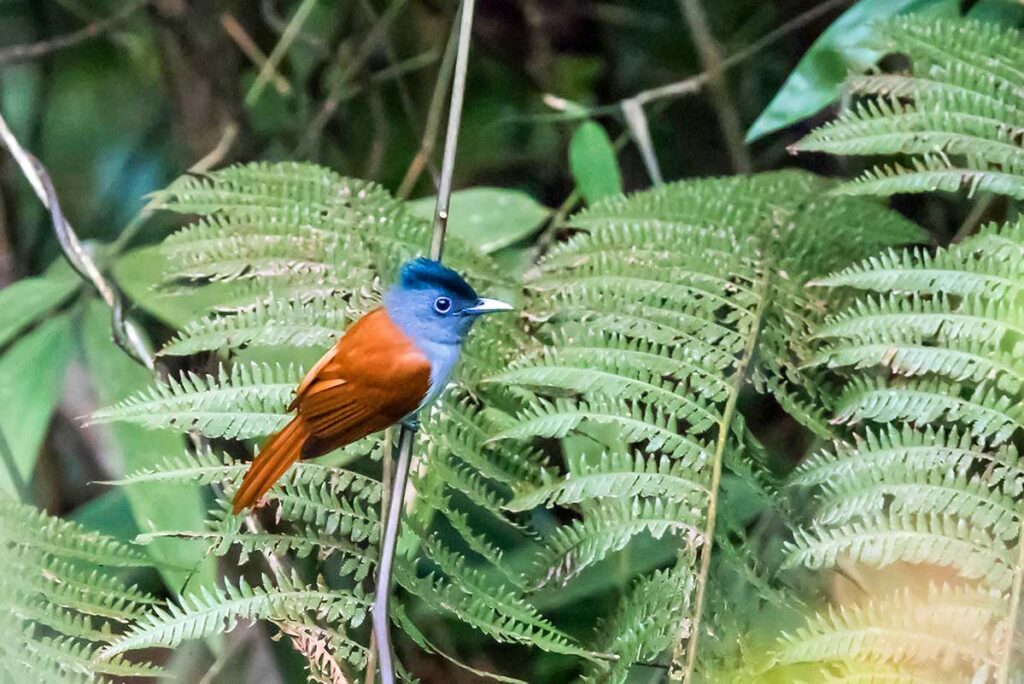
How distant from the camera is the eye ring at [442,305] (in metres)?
1.14

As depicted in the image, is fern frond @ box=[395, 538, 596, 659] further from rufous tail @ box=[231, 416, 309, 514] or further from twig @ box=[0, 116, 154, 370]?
twig @ box=[0, 116, 154, 370]

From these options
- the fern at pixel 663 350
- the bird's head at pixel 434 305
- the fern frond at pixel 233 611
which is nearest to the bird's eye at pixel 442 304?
the bird's head at pixel 434 305

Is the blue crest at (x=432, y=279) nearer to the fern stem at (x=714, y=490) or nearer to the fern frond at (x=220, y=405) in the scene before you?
the fern frond at (x=220, y=405)

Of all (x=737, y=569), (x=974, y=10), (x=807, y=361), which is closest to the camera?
(x=737, y=569)

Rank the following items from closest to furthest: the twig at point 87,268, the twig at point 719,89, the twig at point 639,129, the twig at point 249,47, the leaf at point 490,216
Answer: the twig at point 87,268 → the leaf at point 490,216 → the twig at point 639,129 → the twig at point 719,89 → the twig at point 249,47

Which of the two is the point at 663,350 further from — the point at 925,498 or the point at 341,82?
the point at 341,82

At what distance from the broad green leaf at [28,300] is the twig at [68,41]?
0.89 meters

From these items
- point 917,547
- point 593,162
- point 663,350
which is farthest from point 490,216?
point 917,547

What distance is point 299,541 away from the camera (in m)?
1.04

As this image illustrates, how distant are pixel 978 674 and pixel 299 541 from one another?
68 cm

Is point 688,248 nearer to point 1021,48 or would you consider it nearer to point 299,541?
point 1021,48

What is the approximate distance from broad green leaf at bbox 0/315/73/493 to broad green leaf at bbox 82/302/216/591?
43 mm

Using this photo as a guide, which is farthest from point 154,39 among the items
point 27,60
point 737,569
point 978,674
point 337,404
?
point 978,674

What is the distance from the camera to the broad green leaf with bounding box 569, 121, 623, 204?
1.73m
